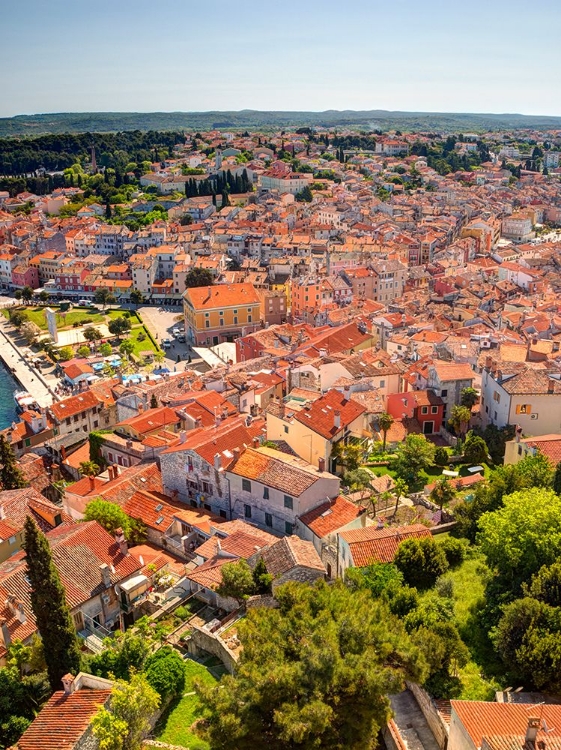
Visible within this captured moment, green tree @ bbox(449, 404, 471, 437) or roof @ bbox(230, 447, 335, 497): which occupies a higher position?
roof @ bbox(230, 447, 335, 497)

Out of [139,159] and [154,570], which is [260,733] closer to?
[154,570]

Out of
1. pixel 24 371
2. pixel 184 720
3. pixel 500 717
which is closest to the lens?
pixel 500 717

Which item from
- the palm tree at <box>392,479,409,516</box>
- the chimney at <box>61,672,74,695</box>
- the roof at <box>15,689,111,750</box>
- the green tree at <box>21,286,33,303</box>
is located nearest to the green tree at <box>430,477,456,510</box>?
the palm tree at <box>392,479,409,516</box>

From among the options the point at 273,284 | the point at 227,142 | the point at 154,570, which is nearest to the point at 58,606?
the point at 154,570

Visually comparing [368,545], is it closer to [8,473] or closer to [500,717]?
[500,717]

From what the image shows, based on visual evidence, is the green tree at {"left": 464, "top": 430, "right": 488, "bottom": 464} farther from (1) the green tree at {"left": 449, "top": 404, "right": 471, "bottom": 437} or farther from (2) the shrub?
(2) the shrub

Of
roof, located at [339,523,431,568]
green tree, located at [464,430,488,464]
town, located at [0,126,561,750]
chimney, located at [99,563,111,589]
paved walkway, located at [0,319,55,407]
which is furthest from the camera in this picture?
paved walkway, located at [0,319,55,407]

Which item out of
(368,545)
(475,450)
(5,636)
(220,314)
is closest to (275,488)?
(368,545)
